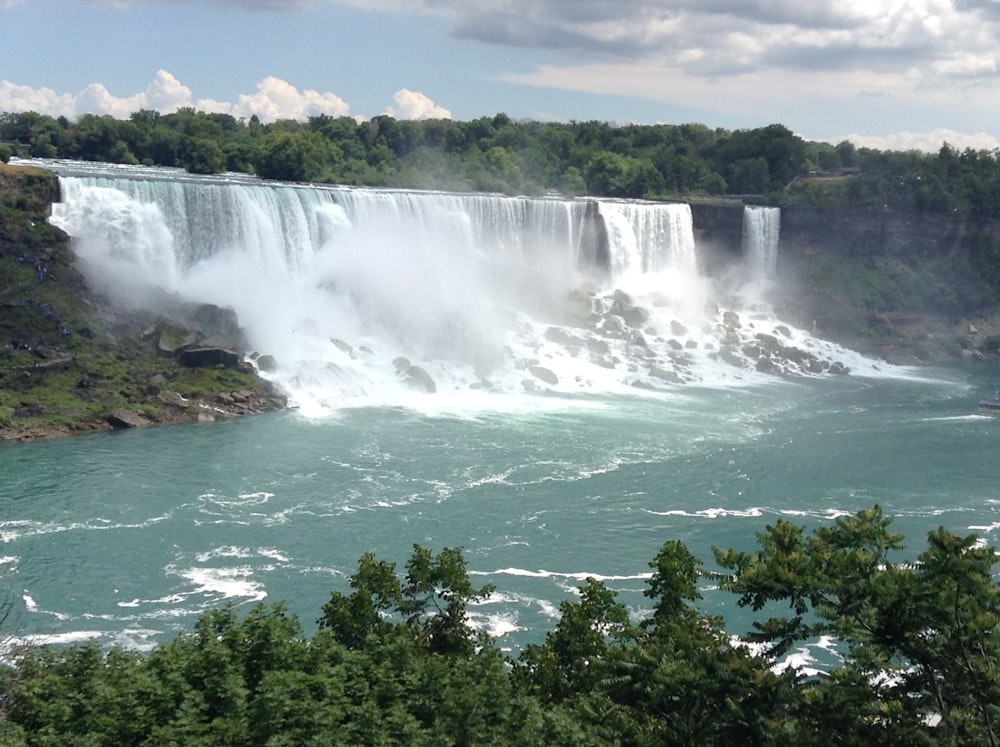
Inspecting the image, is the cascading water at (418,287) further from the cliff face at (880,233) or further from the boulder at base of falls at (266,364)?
the cliff face at (880,233)

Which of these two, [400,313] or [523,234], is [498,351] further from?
[523,234]

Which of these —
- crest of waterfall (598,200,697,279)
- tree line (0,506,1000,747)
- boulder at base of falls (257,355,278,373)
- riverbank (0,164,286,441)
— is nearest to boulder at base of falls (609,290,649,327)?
crest of waterfall (598,200,697,279)

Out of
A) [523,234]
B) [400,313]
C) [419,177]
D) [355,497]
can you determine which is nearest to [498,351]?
[400,313]

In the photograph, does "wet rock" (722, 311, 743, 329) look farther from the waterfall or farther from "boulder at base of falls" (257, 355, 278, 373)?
"boulder at base of falls" (257, 355, 278, 373)

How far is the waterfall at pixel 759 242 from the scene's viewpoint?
4512 cm

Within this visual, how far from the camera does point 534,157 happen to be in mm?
54281

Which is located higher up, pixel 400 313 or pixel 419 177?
pixel 419 177

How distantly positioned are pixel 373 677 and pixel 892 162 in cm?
4404

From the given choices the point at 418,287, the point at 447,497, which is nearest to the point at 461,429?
the point at 447,497

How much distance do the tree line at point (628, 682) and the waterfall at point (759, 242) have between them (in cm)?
3612

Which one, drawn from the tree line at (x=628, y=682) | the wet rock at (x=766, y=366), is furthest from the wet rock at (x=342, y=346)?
the tree line at (x=628, y=682)

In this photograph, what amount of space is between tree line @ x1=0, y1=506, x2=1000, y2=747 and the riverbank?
1551 centimetres

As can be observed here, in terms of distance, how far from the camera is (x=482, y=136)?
5966 cm

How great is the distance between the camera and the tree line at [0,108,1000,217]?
44812 mm
